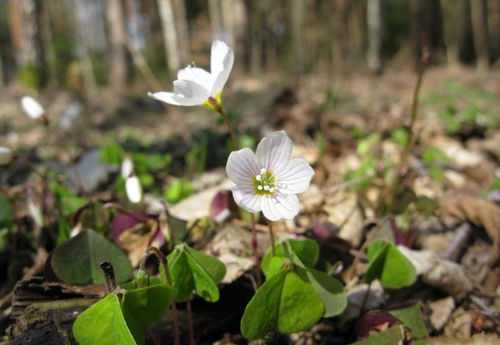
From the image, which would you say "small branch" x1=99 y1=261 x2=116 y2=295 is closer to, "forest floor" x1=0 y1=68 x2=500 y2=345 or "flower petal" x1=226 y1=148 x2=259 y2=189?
"forest floor" x1=0 y1=68 x2=500 y2=345

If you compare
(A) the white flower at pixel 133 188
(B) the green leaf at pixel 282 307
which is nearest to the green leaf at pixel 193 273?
(B) the green leaf at pixel 282 307

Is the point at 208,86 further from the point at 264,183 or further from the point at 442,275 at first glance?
the point at 442,275

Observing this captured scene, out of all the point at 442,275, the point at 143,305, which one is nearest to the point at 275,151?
the point at 143,305

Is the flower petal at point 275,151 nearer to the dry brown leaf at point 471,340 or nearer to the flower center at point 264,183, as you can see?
the flower center at point 264,183

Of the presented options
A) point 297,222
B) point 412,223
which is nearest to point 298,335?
point 297,222

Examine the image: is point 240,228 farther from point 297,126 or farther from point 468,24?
point 468,24
